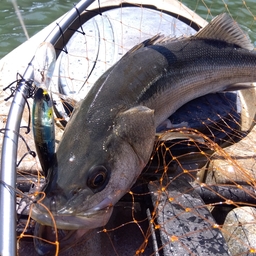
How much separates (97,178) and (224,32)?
6.42 ft

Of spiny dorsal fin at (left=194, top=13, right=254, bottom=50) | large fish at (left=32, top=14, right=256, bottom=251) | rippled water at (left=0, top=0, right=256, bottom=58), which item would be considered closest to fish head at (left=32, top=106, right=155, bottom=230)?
large fish at (left=32, top=14, right=256, bottom=251)

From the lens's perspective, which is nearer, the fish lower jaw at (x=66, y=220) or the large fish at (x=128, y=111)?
the fish lower jaw at (x=66, y=220)

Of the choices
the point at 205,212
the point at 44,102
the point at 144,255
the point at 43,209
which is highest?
the point at 44,102

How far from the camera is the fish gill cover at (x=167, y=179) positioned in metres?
2.04

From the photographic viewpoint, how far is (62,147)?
2.13 m

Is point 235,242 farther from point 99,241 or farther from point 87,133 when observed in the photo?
point 87,133

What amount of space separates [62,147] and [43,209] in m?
0.40

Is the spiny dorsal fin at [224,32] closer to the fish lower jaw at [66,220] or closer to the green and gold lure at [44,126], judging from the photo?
the green and gold lure at [44,126]

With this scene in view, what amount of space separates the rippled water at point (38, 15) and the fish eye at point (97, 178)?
4.29 meters

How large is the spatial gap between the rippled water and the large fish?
298 cm

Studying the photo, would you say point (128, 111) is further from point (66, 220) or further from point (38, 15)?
point (38, 15)

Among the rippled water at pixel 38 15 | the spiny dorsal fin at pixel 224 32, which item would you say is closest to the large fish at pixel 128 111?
the spiny dorsal fin at pixel 224 32

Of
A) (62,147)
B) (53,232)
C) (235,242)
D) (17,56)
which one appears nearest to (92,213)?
(53,232)

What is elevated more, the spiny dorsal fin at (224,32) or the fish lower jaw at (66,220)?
the spiny dorsal fin at (224,32)
